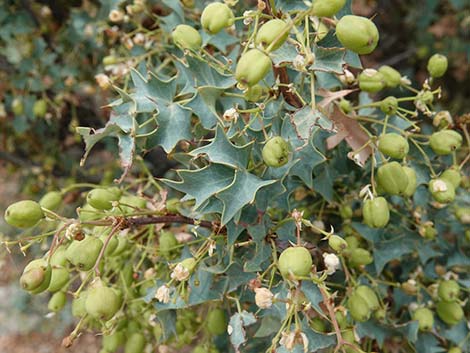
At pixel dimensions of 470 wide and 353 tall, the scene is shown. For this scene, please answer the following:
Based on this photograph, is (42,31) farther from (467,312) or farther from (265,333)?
(467,312)

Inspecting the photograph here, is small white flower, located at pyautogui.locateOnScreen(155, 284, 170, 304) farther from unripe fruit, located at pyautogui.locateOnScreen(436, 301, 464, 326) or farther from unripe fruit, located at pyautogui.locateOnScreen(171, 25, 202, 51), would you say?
unripe fruit, located at pyautogui.locateOnScreen(436, 301, 464, 326)

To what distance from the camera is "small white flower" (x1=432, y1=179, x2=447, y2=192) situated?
1.03 meters

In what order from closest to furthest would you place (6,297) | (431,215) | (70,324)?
(431,215)
(70,324)
(6,297)

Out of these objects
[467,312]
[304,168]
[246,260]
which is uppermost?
[304,168]

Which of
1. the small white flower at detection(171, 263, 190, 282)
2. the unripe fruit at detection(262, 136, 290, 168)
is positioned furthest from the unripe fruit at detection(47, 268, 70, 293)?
the unripe fruit at detection(262, 136, 290, 168)

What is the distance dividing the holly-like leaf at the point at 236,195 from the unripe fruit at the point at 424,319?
505 millimetres

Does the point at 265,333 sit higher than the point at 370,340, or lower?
higher

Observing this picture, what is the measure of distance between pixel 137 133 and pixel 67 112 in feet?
3.59

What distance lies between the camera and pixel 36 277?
Answer: 817 mm

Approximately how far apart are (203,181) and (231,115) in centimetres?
11

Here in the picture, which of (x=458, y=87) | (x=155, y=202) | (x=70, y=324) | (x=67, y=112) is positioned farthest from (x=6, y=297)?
(x=458, y=87)

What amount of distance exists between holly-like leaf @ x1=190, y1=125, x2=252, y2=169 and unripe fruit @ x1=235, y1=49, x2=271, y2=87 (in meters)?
0.13

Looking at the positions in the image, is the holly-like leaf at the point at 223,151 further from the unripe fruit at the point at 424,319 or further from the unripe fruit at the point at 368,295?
the unripe fruit at the point at 424,319

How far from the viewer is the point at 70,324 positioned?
262 cm
